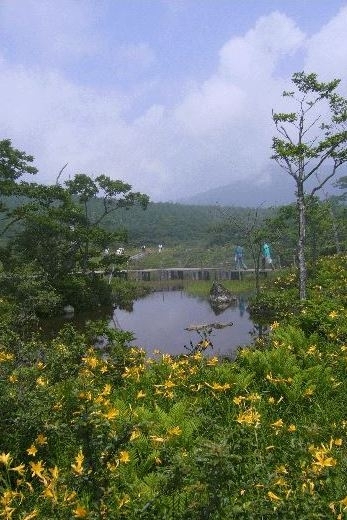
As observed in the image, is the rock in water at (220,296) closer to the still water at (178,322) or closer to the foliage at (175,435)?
the still water at (178,322)

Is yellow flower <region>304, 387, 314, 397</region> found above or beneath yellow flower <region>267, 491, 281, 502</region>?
beneath

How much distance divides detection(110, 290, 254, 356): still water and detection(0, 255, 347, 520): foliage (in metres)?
5.29

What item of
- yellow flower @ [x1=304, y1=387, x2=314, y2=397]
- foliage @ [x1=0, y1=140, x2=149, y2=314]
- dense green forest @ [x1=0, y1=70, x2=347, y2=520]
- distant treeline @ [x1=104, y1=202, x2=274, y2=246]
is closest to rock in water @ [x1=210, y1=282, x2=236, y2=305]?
foliage @ [x1=0, y1=140, x2=149, y2=314]

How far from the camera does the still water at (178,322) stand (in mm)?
14156

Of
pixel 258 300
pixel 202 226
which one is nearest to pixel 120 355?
pixel 258 300

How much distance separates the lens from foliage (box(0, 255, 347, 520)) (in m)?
2.75

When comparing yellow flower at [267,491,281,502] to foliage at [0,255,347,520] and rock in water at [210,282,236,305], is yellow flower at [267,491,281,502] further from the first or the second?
rock in water at [210,282,236,305]

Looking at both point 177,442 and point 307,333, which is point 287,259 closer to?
point 307,333

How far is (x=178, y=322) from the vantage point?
18.8 metres

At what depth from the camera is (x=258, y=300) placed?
2108cm

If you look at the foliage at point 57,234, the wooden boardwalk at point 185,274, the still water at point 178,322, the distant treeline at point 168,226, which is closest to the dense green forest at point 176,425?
the still water at point 178,322

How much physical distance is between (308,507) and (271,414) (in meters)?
3.15

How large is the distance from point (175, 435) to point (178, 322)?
14.6 metres

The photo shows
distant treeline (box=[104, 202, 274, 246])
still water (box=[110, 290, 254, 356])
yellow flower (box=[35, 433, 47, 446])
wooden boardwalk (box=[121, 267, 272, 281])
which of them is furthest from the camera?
distant treeline (box=[104, 202, 274, 246])
